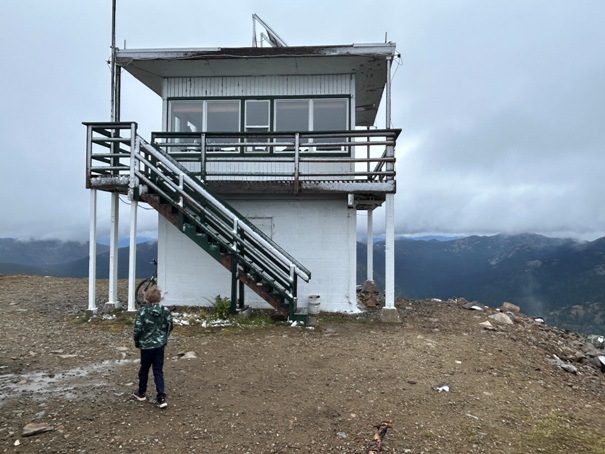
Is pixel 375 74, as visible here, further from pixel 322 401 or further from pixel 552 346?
pixel 322 401

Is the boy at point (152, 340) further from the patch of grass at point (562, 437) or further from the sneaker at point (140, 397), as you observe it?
the patch of grass at point (562, 437)

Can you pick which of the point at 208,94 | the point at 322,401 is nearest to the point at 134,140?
the point at 208,94

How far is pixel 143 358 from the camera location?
532cm

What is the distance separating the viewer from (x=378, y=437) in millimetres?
4508

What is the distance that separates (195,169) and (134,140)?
2.18 m

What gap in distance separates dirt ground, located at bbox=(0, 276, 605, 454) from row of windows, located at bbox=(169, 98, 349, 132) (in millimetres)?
6272

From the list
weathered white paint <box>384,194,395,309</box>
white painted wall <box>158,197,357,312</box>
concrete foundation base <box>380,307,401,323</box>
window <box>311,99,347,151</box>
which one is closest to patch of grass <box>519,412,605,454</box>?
concrete foundation base <box>380,307,401,323</box>

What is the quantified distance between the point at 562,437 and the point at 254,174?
869cm

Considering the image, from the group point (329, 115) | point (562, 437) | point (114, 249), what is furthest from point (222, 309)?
point (562, 437)

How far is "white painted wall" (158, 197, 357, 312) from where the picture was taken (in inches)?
460

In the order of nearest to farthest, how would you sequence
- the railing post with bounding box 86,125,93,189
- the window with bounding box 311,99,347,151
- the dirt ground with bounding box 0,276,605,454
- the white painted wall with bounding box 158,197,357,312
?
1. the dirt ground with bounding box 0,276,605,454
2. the railing post with bounding box 86,125,93,189
3. the white painted wall with bounding box 158,197,357,312
4. the window with bounding box 311,99,347,151

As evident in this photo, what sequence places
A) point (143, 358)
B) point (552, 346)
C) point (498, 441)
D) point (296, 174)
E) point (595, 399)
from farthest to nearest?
point (296, 174) < point (552, 346) < point (595, 399) < point (143, 358) < point (498, 441)

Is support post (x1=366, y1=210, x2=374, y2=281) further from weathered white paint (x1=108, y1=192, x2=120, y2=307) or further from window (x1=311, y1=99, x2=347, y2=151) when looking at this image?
weathered white paint (x1=108, y1=192, x2=120, y2=307)

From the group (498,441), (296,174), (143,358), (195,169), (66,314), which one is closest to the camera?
(498,441)
